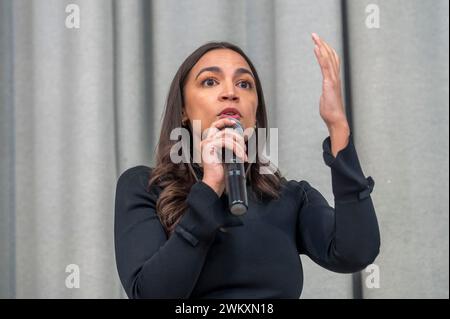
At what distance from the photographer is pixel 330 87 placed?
768 mm

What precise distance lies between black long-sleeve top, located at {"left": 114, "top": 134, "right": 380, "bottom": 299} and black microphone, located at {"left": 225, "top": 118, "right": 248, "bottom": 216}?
→ 0.04 meters

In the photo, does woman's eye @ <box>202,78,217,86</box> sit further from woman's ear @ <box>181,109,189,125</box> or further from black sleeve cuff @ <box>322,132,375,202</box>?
black sleeve cuff @ <box>322,132,375,202</box>

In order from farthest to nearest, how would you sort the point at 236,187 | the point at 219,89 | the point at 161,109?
the point at 161,109, the point at 219,89, the point at 236,187

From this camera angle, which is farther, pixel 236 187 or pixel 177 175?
pixel 177 175

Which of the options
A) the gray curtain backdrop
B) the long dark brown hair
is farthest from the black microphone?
the gray curtain backdrop

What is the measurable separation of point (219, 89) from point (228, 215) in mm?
233

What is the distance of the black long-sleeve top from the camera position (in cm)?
70

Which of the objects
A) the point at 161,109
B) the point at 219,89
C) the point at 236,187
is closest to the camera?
the point at 236,187

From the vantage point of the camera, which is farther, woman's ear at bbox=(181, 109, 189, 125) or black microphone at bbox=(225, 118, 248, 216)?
woman's ear at bbox=(181, 109, 189, 125)

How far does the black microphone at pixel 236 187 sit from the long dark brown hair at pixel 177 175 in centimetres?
13

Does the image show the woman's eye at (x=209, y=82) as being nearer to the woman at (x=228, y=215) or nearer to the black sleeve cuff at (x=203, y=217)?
the woman at (x=228, y=215)

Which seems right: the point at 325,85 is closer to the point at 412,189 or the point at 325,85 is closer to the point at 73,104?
the point at 412,189

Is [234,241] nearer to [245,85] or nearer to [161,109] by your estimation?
[245,85]

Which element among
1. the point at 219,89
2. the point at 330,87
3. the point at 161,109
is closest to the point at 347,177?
the point at 330,87
